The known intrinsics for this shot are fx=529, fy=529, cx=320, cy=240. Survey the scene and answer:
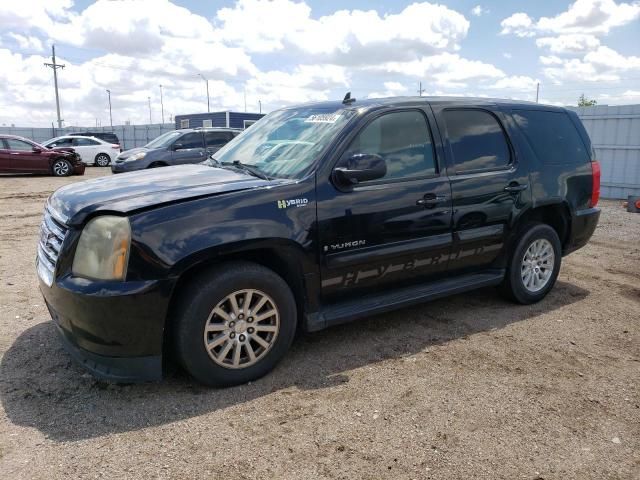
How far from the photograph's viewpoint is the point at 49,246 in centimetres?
347

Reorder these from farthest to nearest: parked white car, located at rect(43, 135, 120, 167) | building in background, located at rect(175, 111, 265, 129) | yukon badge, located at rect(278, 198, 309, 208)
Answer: building in background, located at rect(175, 111, 265, 129) → parked white car, located at rect(43, 135, 120, 167) → yukon badge, located at rect(278, 198, 309, 208)

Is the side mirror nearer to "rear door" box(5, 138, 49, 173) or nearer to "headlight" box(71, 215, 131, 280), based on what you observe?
"headlight" box(71, 215, 131, 280)

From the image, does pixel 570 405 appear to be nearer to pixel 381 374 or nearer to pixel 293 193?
pixel 381 374

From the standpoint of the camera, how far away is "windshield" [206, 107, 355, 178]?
3.85 m

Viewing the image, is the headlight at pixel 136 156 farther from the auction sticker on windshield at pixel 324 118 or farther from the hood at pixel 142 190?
the auction sticker on windshield at pixel 324 118

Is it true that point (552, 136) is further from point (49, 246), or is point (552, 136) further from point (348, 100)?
point (49, 246)

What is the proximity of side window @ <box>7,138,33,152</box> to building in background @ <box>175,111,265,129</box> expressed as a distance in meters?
20.5

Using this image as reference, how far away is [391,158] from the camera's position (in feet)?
13.4

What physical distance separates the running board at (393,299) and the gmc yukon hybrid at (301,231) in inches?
0.4

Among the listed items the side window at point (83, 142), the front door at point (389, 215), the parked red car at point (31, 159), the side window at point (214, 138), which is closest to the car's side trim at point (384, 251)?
the front door at point (389, 215)

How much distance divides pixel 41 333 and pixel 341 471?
2.87 meters

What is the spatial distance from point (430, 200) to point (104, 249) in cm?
240

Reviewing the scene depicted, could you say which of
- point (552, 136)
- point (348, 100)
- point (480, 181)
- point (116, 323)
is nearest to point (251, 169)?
point (348, 100)


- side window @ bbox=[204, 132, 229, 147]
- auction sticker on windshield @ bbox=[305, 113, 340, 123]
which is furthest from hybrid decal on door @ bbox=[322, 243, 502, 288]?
side window @ bbox=[204, 132, 229, 147]
